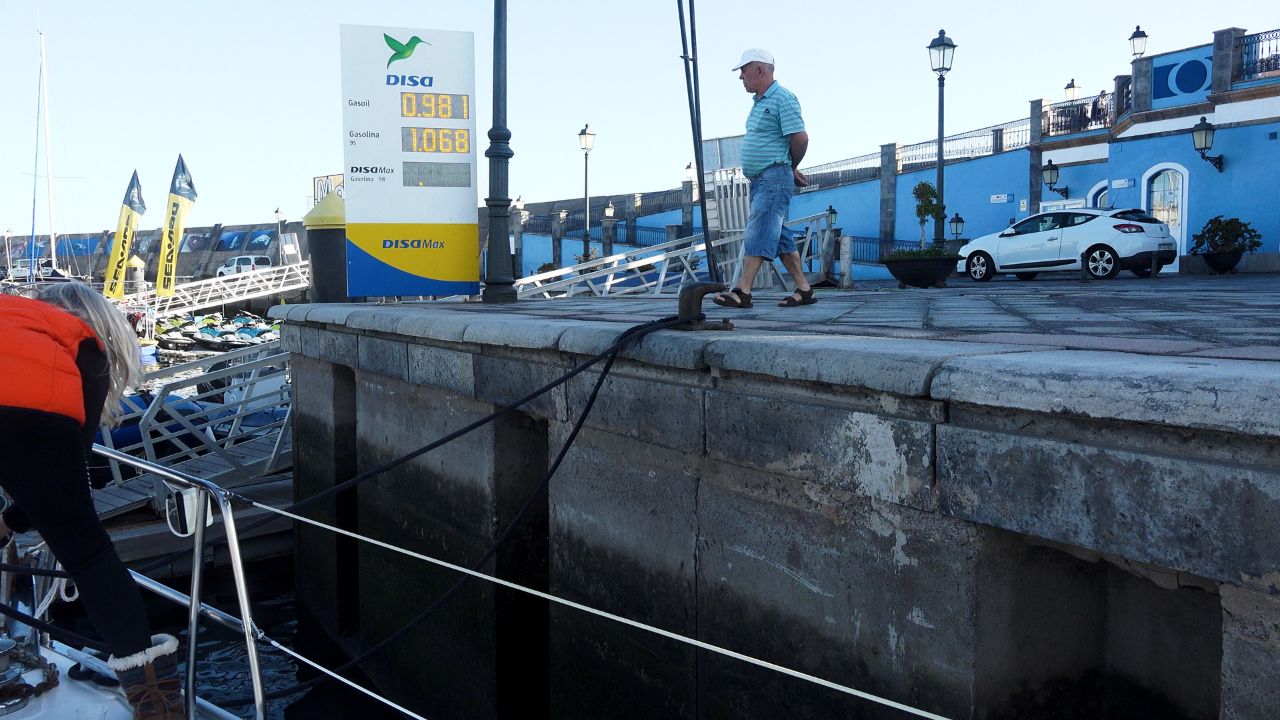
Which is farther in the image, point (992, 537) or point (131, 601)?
point (131, 601)

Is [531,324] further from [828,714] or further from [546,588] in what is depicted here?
[828,714]

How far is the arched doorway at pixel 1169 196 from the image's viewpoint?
1000 inches

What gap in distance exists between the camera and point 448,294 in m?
9.77

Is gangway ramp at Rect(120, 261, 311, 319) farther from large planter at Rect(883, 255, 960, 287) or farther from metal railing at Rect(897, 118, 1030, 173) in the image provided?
large planter at Rect(883, 255, 960, 287)

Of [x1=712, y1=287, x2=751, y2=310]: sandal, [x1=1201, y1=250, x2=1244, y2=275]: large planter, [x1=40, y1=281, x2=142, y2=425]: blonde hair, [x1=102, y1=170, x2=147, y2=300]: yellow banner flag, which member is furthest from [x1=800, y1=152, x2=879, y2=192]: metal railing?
[x1=40, y1=281, x2=142, y2=425]: blonde hair

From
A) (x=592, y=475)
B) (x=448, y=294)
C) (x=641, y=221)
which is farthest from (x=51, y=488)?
(x=641, y=221)

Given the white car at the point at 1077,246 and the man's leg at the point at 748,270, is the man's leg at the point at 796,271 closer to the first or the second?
the man's leg at the point at 748,270

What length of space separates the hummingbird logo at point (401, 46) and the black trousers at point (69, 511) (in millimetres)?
6317

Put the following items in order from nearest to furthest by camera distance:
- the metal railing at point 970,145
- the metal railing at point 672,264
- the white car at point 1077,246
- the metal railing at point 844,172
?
the metal railing at point 672,264 < the white car at point 1077,246 < the metal railing at point 970,145 < the metal railing at point 844,172

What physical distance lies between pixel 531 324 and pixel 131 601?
2.08 m

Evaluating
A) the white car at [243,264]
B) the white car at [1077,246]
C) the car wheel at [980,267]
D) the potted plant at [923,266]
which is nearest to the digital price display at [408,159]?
the potted plant at [923,266]

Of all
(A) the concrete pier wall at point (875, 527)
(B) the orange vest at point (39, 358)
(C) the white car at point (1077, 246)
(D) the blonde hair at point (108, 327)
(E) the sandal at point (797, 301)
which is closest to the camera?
(A) the concrete pier wall at point (875, 527)

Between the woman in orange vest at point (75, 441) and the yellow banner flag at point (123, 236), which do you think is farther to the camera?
the yellow banner flag at point (123, 236)

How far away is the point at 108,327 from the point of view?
152 inches
